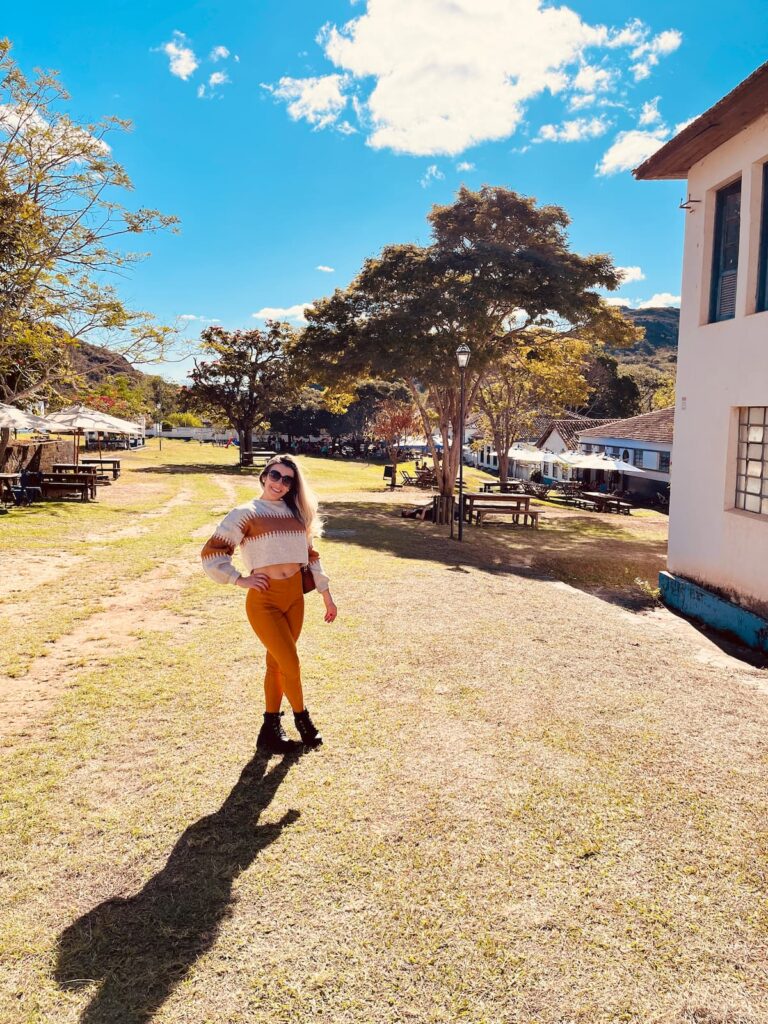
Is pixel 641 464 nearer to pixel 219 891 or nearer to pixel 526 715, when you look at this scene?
pixel 526 715

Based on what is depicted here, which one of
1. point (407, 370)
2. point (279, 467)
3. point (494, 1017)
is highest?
point (407, 370)

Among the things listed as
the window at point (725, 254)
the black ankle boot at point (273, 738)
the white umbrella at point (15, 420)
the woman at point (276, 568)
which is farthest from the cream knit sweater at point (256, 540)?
the white umbrella at point (15, 420)

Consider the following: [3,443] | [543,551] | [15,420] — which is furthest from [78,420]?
[543,551]

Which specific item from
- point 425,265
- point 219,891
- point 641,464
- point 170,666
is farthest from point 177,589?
point 641,464

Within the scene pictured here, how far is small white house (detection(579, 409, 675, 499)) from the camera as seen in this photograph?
32906mm

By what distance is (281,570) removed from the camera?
4.05m

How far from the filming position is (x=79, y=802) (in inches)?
142

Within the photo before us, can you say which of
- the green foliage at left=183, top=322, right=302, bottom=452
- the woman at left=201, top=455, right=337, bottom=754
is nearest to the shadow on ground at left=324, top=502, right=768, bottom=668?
the woman at left=201, top=455, right=337, bottom=754

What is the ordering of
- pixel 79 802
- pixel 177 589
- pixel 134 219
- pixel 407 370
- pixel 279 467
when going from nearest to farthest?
pixel 79 802 → pixel 279 467 → pixel 177 589 → pixel 134 219 → pixel 407 370

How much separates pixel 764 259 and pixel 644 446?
2756cm

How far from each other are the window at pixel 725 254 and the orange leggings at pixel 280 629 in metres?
8.62

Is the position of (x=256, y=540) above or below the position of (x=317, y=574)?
above

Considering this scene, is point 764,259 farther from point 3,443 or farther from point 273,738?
point 3,443

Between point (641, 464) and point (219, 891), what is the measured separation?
117ft
